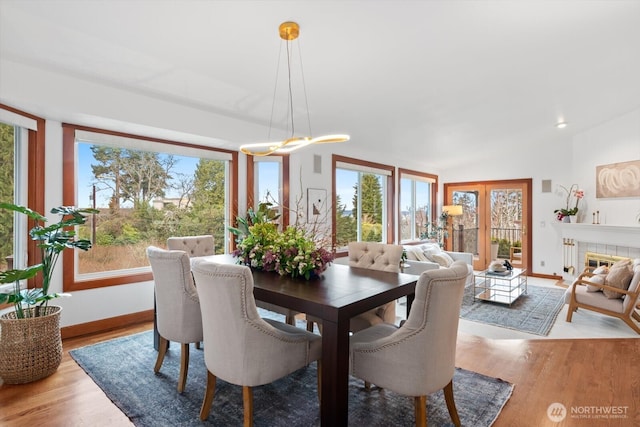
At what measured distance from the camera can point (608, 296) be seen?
12.3ft

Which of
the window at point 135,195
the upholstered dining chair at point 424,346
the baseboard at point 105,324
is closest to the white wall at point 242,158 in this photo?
the baseboard at point 105,324

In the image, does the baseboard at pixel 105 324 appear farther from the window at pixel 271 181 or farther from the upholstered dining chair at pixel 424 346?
the upholstered dining chair at pixel 424 346

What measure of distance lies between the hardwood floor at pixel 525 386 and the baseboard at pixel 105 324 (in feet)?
0.26

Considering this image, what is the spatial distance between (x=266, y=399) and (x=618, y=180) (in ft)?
19.5

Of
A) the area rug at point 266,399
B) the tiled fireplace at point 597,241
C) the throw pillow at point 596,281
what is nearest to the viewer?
the area rug at point 266,399

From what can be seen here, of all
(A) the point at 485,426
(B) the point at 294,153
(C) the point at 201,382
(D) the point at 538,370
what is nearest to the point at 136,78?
(B) the point at 294,153

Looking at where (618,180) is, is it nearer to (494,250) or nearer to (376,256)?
(494,250)

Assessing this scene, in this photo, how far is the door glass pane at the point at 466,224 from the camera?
7.61 meters

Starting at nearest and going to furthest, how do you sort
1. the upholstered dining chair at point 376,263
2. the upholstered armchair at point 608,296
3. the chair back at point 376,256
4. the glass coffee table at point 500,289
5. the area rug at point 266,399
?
the area rug at point 266,399 < the upholstered dining chair at point 376,263 < the chair back at point 376,256 < the upholstered armchair at point 608,296 < the glass coffee table at point 500,289

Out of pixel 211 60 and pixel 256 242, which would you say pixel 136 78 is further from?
pixel 256 242

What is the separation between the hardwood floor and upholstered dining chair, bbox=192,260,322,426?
2.64ft

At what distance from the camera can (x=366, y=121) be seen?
182 inches

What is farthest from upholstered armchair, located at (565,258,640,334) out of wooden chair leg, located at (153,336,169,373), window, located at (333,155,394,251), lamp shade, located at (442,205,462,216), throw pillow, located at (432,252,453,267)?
wooden chair leg, located at (153,336,169,373)

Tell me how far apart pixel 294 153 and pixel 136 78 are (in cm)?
228
